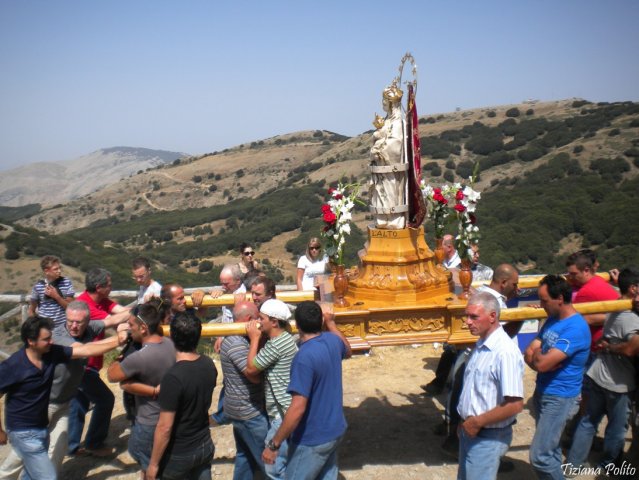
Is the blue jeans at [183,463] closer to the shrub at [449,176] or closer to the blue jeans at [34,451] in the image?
the blue jeans at [34,451]

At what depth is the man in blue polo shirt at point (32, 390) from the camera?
435cm

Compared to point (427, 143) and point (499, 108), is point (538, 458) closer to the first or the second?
point (427, 143)

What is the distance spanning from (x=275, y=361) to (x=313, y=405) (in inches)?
21.3

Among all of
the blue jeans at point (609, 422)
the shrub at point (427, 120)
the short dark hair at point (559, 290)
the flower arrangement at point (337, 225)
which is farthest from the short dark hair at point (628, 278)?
the shrub at point (427, 120)

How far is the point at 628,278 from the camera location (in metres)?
5.21

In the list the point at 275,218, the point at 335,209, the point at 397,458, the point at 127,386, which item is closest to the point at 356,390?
the point at 397,458

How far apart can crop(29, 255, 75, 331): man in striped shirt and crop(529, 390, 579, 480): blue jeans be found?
5.18 meters

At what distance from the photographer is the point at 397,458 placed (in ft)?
19.5

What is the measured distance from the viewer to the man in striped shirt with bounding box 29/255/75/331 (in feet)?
21.0

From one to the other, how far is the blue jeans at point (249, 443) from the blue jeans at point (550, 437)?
2.26m

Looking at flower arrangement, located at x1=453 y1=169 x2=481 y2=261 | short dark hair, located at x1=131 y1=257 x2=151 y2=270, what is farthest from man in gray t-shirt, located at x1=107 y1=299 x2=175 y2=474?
flower arrangement, located at x1=453 y1=169 x2=481 y2=261

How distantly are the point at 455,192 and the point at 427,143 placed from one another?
48.5 m

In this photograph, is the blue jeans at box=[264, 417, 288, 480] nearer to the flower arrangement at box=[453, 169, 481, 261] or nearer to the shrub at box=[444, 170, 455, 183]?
the flower arrangement at box=[453, 169, 481, 261]

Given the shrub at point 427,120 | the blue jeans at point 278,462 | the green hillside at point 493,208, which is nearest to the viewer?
the blue jeans at point 278,462
